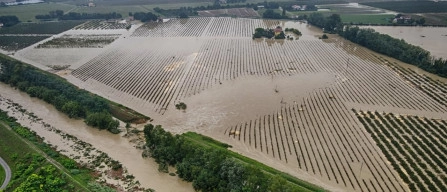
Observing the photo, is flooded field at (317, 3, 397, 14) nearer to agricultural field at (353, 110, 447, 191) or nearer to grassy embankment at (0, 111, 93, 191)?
agricultural field at (353, 110, 447, 191)

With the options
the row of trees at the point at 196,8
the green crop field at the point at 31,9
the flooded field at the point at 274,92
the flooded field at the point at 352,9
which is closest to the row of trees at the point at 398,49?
the flooded field at the point at 274,92

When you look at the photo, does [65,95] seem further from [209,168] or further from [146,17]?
[146,17]

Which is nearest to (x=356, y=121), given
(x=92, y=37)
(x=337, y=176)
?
(x=337, y=176)

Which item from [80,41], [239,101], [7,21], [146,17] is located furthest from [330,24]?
[7,21]

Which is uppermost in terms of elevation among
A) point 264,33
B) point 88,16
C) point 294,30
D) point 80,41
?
point 88,16

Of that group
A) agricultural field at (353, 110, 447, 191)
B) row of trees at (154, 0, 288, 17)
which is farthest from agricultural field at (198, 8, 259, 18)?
agricultural field at (353, 110, 447, 191)

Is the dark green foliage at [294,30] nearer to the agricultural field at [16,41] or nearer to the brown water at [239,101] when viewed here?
the brown water at [239,101]
